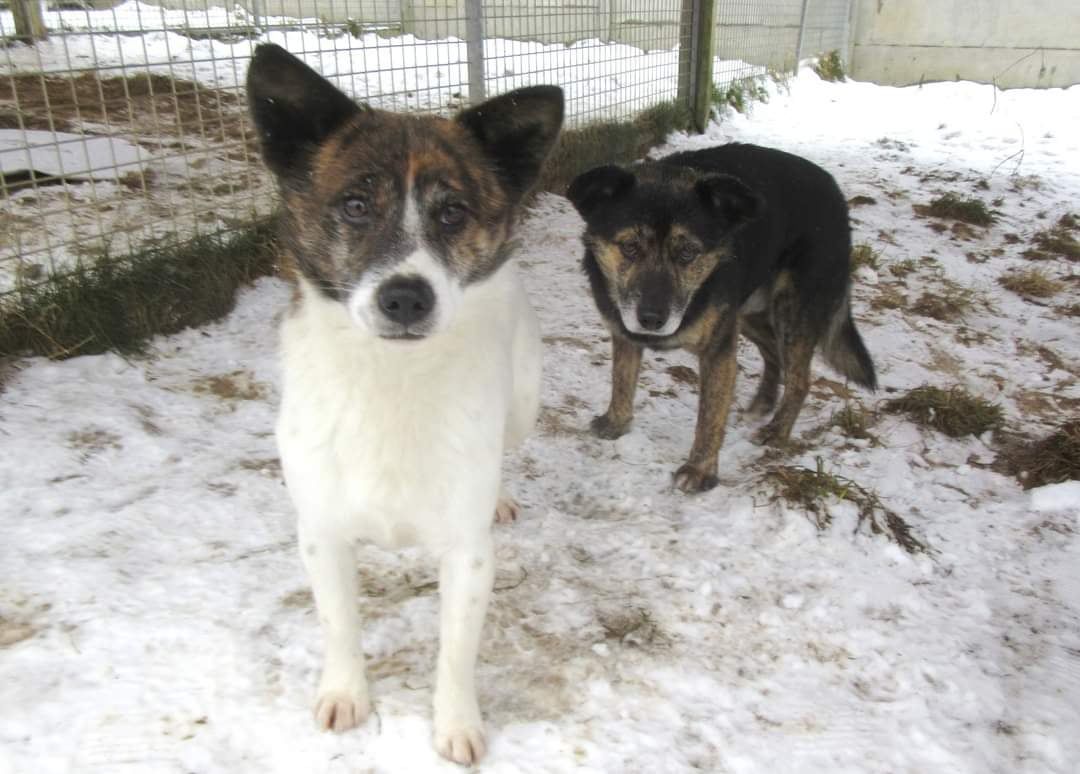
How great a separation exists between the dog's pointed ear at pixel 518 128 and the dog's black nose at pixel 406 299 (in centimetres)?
53

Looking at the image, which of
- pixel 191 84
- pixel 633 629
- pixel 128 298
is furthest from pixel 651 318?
pixel 191 84

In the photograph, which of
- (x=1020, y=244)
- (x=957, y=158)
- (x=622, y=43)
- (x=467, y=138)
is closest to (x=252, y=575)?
(x=467, y=138)

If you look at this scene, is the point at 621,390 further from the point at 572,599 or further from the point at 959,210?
the point at 959,210

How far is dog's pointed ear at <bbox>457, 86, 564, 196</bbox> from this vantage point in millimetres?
1926

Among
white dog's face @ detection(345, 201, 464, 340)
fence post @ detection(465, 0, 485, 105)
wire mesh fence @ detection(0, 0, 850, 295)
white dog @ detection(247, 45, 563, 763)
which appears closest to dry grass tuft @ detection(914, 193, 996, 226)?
wire mesh fence @ detection(0, 0, 850, 295)

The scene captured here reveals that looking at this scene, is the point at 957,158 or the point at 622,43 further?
the point at 957,158

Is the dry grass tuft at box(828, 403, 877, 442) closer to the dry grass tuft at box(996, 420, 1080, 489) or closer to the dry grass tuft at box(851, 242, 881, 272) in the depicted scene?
the dry grass tuft at box(996, 420, 1080, 489)

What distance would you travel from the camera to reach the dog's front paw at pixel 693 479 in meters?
2.88

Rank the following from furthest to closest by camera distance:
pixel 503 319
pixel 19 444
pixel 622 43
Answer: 1. pixel 622 43
2. pixel 19 444
3. pixel 503 319

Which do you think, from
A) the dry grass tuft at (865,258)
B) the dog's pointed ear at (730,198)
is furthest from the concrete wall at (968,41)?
the dog's pointed ear at (730,198)

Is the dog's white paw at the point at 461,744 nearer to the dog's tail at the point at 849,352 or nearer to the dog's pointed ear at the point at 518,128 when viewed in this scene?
the dog's pointed ear at the point at 518,128

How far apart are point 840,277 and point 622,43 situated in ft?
14.2

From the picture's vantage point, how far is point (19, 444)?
2619mm

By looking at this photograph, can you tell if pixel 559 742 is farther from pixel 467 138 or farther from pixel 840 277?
pixel 840 277
